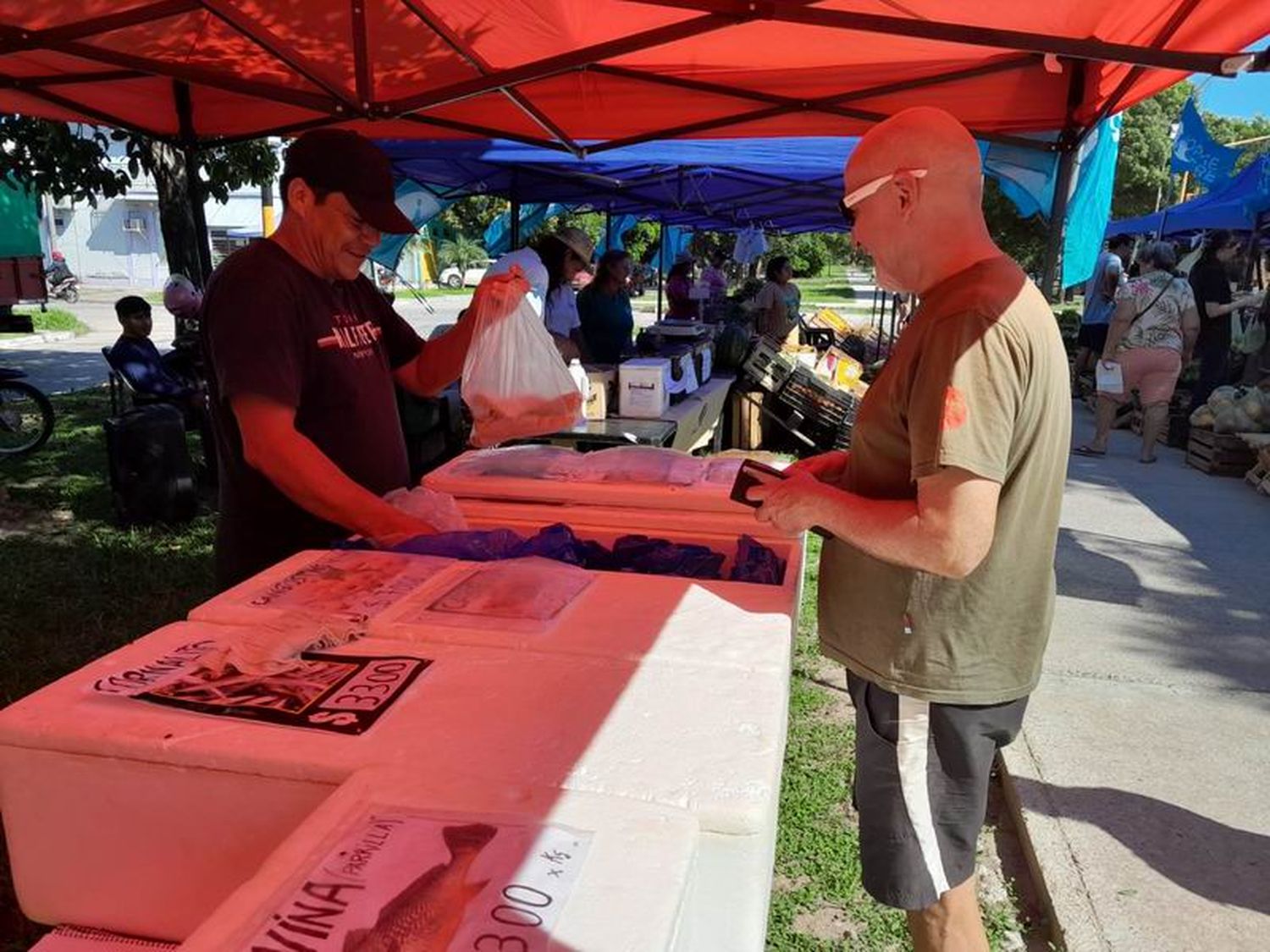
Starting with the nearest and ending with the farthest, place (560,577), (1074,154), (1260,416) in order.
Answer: (560,577) < (1074,154) < (1260,416)

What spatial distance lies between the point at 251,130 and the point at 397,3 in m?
1.58

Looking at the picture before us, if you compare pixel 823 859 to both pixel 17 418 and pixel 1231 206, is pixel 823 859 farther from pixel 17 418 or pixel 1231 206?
pixel 1231 206

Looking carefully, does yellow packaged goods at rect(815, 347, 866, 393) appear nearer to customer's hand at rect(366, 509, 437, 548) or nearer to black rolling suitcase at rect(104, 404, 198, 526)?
black rolling suitcase at rect(104, 404, 198, 526)

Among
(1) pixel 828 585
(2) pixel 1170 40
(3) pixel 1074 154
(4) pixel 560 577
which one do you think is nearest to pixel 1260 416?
(3) pixel 1074 154

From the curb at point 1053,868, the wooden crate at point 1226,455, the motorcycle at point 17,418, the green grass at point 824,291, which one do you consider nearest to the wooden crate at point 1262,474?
the wooden crate at point 1226,455

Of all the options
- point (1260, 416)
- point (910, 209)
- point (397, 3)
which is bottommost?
point (1260, 416)

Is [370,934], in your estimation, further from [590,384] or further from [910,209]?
[590,384]

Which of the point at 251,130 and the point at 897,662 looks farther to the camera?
the point at 251,130

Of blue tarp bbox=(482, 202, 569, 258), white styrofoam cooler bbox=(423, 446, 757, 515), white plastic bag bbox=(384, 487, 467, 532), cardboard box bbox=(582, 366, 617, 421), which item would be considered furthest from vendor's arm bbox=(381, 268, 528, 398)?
blue tarp bbox=(482, 202, 569, 258)

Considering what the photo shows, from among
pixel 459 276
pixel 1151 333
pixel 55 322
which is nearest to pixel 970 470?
pixel 1151 333

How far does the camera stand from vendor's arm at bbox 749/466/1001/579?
1416mm

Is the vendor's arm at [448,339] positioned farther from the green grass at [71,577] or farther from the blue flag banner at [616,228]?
the blue flag banner at [616,228]

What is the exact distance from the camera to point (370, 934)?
0.76 m

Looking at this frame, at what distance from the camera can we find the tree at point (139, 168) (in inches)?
207
